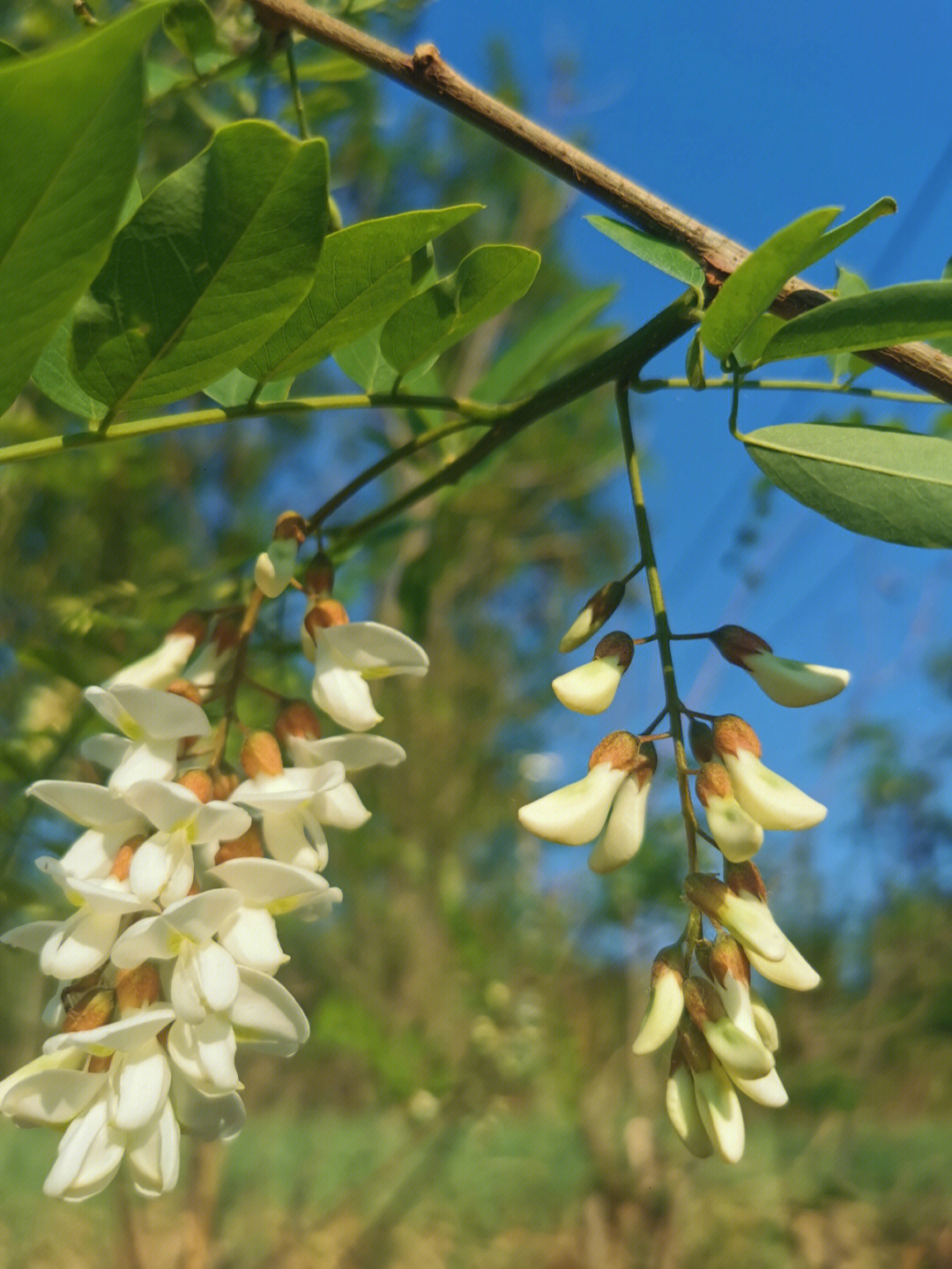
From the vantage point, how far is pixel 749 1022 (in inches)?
11.3

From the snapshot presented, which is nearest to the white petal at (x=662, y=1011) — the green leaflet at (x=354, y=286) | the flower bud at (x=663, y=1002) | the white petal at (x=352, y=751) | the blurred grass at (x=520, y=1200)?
the flower bud at (x=663, y=1002)

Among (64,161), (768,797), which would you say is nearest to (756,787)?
(768,797)

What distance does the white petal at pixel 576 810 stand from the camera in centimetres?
29

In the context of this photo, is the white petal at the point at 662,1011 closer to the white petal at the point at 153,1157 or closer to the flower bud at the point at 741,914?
the flower bud at the point at 741,914

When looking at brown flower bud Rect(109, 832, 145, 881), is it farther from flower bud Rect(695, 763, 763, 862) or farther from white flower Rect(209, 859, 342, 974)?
flower bud Rect(695, 763, 763, 862)

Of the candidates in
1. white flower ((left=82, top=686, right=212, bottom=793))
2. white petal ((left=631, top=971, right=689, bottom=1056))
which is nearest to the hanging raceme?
white petal ((left=631, top=971, right=689, bottom=1056))

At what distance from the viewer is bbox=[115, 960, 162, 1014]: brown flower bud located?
11.3 inches

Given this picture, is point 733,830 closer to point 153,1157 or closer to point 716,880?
point 716,880

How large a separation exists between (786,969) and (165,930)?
174mm

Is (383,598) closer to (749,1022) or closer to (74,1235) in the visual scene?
(74,1235)

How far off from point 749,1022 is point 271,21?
0.35 metres

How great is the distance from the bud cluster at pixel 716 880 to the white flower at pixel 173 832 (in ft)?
0.28

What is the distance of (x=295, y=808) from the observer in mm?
314

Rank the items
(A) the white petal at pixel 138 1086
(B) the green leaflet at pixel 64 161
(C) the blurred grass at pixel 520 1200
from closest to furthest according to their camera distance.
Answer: (B) the green leaflet at pixel 64 161, (A) the white petal at pixel 138 1086, (C) the blurred grass at pixel 520 1200
